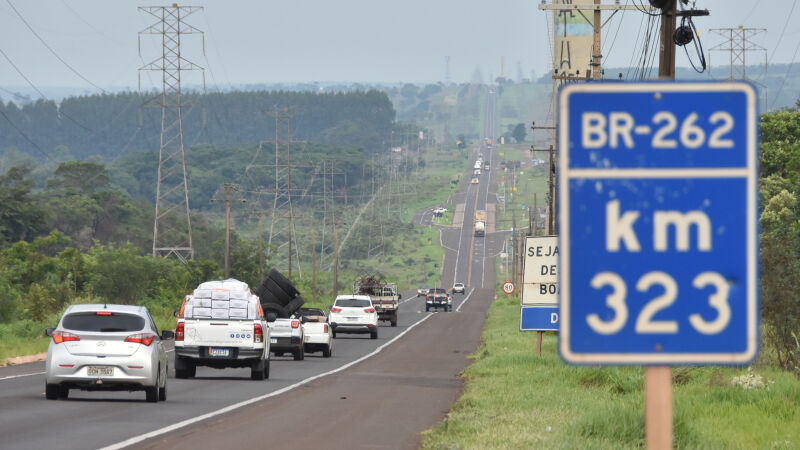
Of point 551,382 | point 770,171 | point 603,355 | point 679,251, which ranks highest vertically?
point 770,171

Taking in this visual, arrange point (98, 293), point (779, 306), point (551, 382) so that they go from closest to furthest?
point (551, 382)
point (779, 306)
point (98, 293)

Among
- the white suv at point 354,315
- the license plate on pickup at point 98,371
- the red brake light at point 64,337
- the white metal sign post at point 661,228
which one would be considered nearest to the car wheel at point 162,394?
the license plate on pickup at point 98,371

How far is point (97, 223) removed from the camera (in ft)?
404

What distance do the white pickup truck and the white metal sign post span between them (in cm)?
2467

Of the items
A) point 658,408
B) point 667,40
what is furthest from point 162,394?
point 658,408

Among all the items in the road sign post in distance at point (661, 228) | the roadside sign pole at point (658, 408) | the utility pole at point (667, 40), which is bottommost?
the roadside sign pole at point (658, 408)

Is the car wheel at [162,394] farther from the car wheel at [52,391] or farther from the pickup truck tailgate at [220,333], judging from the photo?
the pickup truck tailgate at [220,333]

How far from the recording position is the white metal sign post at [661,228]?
387 cm

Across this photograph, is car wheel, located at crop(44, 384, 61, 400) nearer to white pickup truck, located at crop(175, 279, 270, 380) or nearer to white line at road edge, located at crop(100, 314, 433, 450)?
white line at road edge, located at crop(100, 314, 433, 450)

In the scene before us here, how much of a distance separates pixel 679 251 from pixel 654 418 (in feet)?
1.70

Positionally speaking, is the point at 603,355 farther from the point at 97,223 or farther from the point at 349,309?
the point at 97,223

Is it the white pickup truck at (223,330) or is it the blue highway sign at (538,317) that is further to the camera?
the white pickup truck at (223,330)

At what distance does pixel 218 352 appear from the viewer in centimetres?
2834

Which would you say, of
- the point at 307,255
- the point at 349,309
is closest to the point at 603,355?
the point at 349,309
